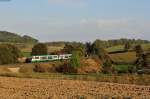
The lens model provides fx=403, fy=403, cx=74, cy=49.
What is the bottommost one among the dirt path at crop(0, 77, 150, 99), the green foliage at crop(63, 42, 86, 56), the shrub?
the dirt path at crop(0, 77, 150, 99)

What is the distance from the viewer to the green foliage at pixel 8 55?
10969 centimetres

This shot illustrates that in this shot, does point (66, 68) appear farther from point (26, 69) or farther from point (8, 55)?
point (8, 55)

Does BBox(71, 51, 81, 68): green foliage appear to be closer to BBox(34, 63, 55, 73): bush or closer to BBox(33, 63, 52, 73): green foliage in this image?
BBox(34, 63, 55, 73): bush

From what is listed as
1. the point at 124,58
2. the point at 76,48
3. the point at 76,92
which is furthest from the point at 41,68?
the point at 76,92

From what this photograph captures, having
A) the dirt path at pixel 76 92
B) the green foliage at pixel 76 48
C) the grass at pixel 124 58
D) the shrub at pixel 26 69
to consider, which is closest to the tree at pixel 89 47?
the green foliage at pixel 76 48

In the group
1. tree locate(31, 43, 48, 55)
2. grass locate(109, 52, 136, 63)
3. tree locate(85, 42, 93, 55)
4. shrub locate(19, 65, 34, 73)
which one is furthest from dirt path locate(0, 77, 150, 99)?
tree locate(31, 43, 48, 55)

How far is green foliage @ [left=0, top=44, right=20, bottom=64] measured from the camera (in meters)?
110

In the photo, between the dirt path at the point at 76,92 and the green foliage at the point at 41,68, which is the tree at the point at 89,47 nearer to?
the green foliage at the point at 41,68

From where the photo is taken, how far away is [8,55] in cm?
11169

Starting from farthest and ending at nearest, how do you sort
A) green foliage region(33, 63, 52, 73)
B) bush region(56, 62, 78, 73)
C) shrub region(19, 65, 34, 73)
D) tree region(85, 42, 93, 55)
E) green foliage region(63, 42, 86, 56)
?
tree region(85, 42, 93, 55)
green foliage region(63, 42, 86, 56)
green foliage region(33, 63, 52, 73)
bush region(56, 62, 78, 73)
shrub region(19, 65, 34, 73)

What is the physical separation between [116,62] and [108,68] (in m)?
18.9

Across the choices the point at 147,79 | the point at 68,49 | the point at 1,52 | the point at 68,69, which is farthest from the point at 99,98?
the point at 68,49

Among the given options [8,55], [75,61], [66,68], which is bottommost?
[66,68]

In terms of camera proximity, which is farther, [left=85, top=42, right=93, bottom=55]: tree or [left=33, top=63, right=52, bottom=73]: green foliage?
[left=85, top=42, right=93, bottom=55]: tree
